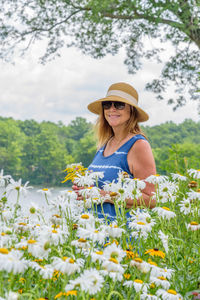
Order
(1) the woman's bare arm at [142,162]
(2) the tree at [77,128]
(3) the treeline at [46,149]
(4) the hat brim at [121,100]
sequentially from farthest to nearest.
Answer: (2) the tree at [77,128]
(3) the treeline at [46,149]
(4) the hat brim at [121,100]
(1) the woman's bare arm at [142,162]

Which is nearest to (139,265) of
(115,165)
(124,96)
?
(115,165)

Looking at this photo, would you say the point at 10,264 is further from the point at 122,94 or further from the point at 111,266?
the point at 122,94

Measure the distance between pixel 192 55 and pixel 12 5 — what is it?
185 inches

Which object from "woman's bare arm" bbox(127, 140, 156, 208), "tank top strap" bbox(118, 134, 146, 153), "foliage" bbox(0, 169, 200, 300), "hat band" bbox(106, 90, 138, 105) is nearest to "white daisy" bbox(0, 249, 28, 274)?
"foliage" bbox(0, 169, 200, 300)

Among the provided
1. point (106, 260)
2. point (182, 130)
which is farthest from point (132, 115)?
point (182, 130)

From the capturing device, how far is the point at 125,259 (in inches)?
62.5

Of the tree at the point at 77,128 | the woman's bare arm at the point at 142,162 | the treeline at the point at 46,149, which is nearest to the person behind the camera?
the woman's bare arm at the point at 142,162

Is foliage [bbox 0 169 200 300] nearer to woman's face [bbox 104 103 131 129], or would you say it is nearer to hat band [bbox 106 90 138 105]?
woman's face [bbox 104 103 131 129]

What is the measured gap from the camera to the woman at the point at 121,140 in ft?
8.68

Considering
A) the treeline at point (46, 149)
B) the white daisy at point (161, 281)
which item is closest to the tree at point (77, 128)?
the treeline at point (46, 149)

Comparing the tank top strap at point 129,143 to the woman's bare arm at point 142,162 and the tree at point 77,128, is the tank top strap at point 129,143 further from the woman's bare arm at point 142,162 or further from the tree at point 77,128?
the tree at point 77,128

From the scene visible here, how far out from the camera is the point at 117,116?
299cm

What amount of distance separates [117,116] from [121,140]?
0.20 metres

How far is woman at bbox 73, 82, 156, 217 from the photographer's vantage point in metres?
2.65
